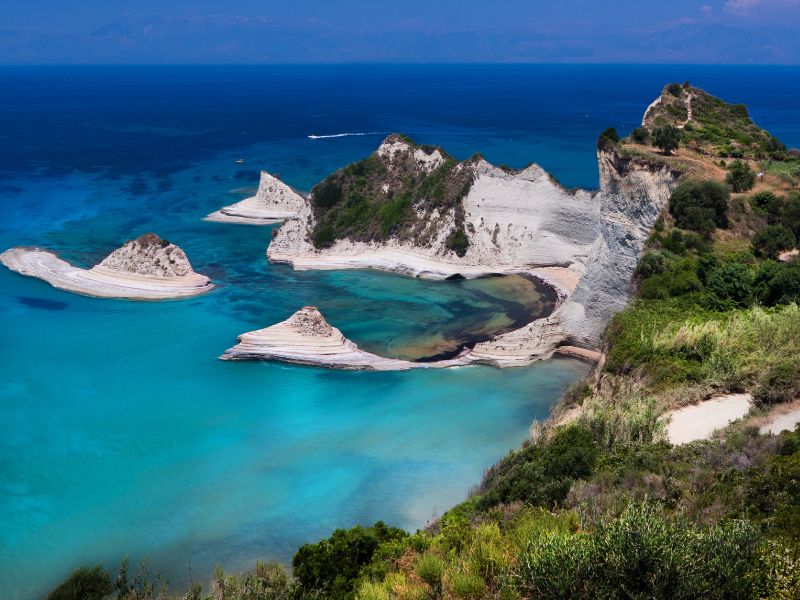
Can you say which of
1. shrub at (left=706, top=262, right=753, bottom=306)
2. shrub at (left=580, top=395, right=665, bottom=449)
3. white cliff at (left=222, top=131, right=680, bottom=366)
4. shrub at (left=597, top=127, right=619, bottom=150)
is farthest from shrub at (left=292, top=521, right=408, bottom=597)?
shrub at (left=597, top=127, right=619, bottom=150)

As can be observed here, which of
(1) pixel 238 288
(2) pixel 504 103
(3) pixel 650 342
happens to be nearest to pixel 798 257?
(3) pixel 650 342

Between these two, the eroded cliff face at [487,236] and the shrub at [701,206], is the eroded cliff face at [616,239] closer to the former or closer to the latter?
the shrub at [701,206]

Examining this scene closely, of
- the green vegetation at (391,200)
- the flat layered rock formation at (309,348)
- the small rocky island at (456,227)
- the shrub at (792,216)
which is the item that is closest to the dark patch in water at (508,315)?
the small rocky island at (456,227)

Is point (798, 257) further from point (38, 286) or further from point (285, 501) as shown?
point (38, 286)

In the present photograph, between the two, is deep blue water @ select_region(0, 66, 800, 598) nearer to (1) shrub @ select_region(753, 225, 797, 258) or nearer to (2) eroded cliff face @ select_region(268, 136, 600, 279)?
(2) eroded cliff face @ select_region(268, 136, 600, 279)

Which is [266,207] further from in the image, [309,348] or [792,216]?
[792,216]
